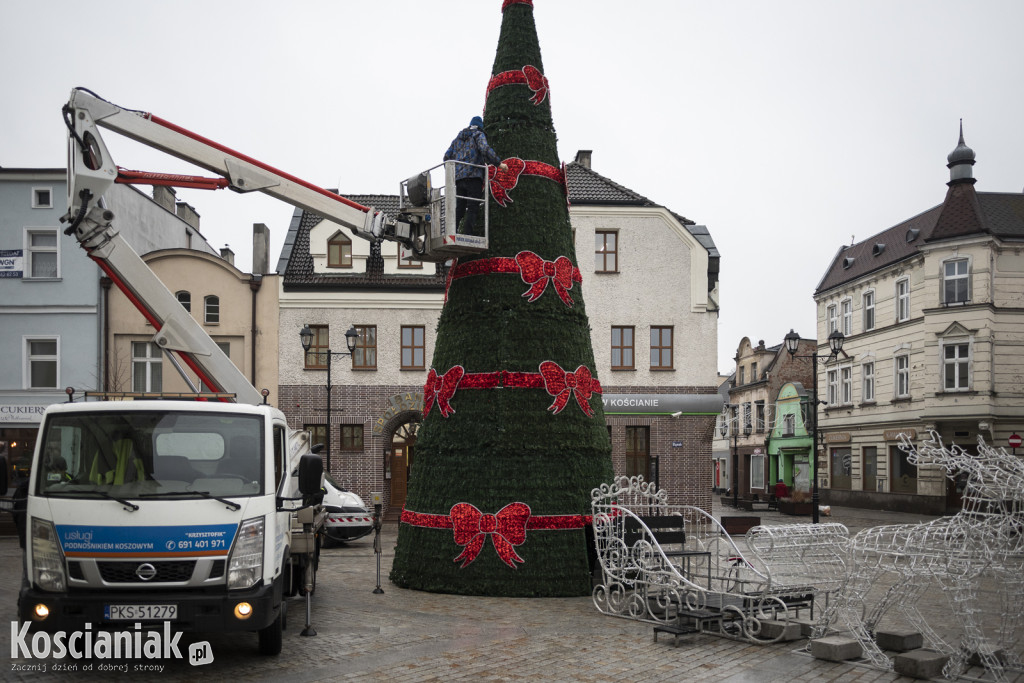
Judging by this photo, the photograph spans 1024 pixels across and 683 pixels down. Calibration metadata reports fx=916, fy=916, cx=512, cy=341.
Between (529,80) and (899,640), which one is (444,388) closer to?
(529,80)

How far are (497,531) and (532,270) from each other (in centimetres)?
371

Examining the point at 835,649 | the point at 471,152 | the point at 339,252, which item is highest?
the point at 339,252

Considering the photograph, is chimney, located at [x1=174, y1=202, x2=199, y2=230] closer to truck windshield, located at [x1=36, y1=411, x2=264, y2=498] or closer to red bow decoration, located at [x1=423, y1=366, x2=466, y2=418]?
red bow decoration, located at [x1=423, y1=366, x2=466, y2=418]

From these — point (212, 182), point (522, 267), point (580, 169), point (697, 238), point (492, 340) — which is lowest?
point (492, 340)

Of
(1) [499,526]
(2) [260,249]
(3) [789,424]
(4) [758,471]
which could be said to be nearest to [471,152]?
(1) [499,526]

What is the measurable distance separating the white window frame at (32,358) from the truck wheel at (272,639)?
71.3ft

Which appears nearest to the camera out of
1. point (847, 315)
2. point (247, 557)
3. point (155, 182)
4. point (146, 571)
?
point (146, 571)

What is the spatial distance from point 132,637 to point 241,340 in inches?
835

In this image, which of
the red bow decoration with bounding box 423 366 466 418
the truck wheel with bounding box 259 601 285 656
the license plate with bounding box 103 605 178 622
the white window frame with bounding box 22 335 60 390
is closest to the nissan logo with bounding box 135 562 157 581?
the license plate with bounding box 103 605 178 622

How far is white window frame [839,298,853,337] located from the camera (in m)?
42.0

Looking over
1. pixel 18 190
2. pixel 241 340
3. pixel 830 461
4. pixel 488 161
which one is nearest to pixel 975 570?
pixel 488 161

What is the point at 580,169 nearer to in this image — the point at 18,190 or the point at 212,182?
the point at 18,190

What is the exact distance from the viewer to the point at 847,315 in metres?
42.3

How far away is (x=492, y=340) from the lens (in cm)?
1295
